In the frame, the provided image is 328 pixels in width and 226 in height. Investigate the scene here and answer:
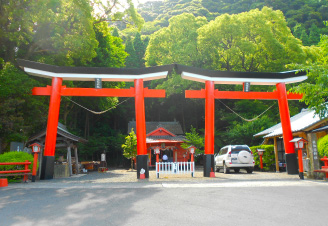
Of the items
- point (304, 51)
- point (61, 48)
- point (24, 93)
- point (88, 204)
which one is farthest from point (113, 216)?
point (304, 51)

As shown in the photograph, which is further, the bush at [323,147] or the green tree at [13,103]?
the green tree at [13,103]

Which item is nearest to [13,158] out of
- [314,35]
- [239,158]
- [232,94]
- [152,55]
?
[232,94]

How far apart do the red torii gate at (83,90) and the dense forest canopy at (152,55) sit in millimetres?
1378

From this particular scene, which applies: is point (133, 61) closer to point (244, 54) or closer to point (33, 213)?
point (244, 54)

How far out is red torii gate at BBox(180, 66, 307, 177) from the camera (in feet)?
43.9

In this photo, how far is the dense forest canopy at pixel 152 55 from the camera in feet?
46.5

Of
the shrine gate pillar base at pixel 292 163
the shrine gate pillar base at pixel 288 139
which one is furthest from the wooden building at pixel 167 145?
the shrine gate pillar base at pixel 292 163

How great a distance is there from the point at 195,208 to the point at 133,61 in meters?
36.9

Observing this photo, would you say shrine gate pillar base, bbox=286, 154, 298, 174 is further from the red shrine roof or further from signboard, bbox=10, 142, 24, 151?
signboard, bbox=10, 142, 24, 151

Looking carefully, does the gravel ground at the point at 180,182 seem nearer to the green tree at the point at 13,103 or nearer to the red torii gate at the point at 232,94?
the red torii gate at the point at 232,94

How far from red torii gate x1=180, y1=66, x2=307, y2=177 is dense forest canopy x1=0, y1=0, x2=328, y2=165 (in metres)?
1.92

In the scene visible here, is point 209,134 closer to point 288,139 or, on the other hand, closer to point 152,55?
point 288,139

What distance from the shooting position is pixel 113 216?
199 inches

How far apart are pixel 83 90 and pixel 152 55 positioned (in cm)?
2263
